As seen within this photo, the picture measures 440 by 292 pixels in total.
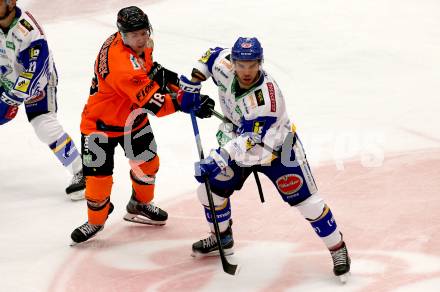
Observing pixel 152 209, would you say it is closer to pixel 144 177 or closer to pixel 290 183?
pixel 144 177

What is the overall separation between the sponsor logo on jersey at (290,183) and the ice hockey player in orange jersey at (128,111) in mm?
492

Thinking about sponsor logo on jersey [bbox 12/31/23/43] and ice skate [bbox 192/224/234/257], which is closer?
ice skate [bbox 192/224/234/257]

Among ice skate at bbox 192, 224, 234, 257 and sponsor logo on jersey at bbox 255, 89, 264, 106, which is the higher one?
sponsor logo on jersey at bbox 255, 89, 264, 106

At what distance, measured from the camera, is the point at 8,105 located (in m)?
5.07

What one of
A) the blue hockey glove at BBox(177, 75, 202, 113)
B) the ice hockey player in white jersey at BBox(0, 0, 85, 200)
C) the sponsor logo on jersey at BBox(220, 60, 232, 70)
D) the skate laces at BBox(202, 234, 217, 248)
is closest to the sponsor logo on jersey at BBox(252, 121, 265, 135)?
the sponsor logo on jersey at BBox(220, 60, 232, 70)

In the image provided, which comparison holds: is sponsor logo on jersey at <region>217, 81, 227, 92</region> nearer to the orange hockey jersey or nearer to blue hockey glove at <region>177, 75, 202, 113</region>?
blue hockey glove at <region>177, 75, 202, 113</region>

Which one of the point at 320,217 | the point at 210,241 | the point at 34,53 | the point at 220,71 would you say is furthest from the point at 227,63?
the point at 34,53

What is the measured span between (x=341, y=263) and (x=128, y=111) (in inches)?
51.8

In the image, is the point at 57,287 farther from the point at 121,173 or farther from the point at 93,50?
the point at 93,50

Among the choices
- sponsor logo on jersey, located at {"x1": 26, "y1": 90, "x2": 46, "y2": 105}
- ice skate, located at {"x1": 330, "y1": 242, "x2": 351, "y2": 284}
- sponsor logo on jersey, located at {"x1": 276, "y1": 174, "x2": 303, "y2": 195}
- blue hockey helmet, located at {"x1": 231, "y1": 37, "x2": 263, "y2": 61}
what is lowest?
ice skate, located at {"x1": 330, "y1": 242, "x2": 351, "y2": 284}

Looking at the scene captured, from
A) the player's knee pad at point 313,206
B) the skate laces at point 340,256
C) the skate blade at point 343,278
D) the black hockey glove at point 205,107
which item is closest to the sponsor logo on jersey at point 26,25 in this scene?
the black hockey glove at point 205,107

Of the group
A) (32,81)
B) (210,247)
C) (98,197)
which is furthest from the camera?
(32,81)

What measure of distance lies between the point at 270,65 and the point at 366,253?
9.63 ft

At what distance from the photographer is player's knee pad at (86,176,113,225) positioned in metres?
4.39
